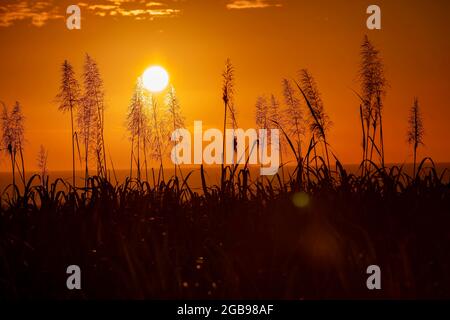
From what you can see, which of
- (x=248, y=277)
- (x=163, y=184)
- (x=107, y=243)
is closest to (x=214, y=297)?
(x=248, y=277)

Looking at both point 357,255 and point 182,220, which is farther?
point 182,220

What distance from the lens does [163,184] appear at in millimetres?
5504

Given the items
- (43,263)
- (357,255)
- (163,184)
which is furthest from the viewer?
(163,184)

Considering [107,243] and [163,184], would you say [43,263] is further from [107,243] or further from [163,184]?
[163,184]

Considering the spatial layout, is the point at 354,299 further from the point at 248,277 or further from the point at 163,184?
the point at 163,184

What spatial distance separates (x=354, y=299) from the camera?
9.68 ft

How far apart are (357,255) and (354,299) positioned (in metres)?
0.32

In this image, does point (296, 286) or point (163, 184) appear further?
point (163, 184)
